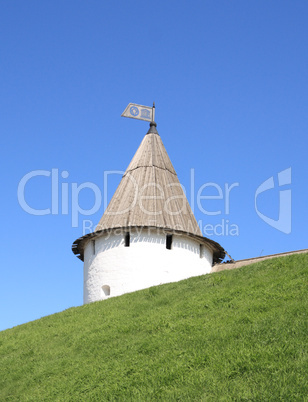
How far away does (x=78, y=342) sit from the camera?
11102 mm

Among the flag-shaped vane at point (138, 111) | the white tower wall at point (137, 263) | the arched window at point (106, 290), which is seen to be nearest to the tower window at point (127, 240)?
the white tower wall at point (137, 263)

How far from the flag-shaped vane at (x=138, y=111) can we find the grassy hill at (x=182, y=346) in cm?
1081

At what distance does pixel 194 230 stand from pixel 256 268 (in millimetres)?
6560

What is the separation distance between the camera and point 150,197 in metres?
19.4

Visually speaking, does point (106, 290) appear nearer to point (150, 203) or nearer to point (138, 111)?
point (150, 203)

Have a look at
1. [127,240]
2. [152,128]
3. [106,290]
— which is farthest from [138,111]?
[106,290]

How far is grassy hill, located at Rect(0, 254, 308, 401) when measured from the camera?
7543 millimetres

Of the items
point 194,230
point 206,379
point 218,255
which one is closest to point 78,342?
point 206,379

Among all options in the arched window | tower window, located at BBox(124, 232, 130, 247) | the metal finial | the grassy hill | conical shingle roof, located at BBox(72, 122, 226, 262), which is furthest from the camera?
the metal finial

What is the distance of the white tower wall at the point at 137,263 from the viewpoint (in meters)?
17.6

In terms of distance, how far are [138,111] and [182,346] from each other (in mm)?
15135

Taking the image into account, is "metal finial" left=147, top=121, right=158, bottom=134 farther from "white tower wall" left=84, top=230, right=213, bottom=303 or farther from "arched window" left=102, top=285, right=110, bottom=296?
"arched window" left=102, top=285, right=110, bottom=296

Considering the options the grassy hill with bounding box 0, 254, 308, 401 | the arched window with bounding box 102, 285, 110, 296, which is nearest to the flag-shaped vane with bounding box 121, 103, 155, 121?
the arched window with bounding box 102, 285, 110, 296

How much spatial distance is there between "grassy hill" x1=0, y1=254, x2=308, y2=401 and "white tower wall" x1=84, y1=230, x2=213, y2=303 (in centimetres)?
395
